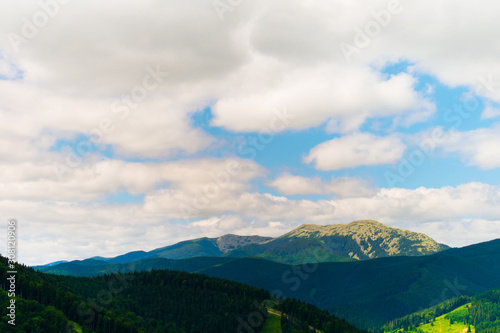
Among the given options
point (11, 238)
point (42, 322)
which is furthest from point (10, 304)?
point (11, 238)

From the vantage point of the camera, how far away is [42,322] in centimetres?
19788

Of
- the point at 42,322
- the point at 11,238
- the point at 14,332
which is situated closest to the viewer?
the point at 11,238

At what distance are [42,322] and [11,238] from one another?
3730 inches

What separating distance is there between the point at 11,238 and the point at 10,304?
96845mm

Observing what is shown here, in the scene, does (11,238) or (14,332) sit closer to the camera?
(11,238)

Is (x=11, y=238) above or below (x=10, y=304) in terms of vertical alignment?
above

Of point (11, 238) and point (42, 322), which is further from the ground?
point (11, 238)

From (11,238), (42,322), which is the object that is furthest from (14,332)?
(11,238)

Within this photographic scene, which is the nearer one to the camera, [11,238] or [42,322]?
[11,238]

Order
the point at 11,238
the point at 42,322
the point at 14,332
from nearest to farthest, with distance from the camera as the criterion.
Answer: the point at 11,238
the point at 14,332
the point at 42,322

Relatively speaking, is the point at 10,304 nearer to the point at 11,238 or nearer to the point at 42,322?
the point at 42,322

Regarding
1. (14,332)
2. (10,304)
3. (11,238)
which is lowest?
(14,332)

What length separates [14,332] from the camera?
606 feet

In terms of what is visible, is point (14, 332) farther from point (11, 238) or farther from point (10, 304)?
point (11, 238)
